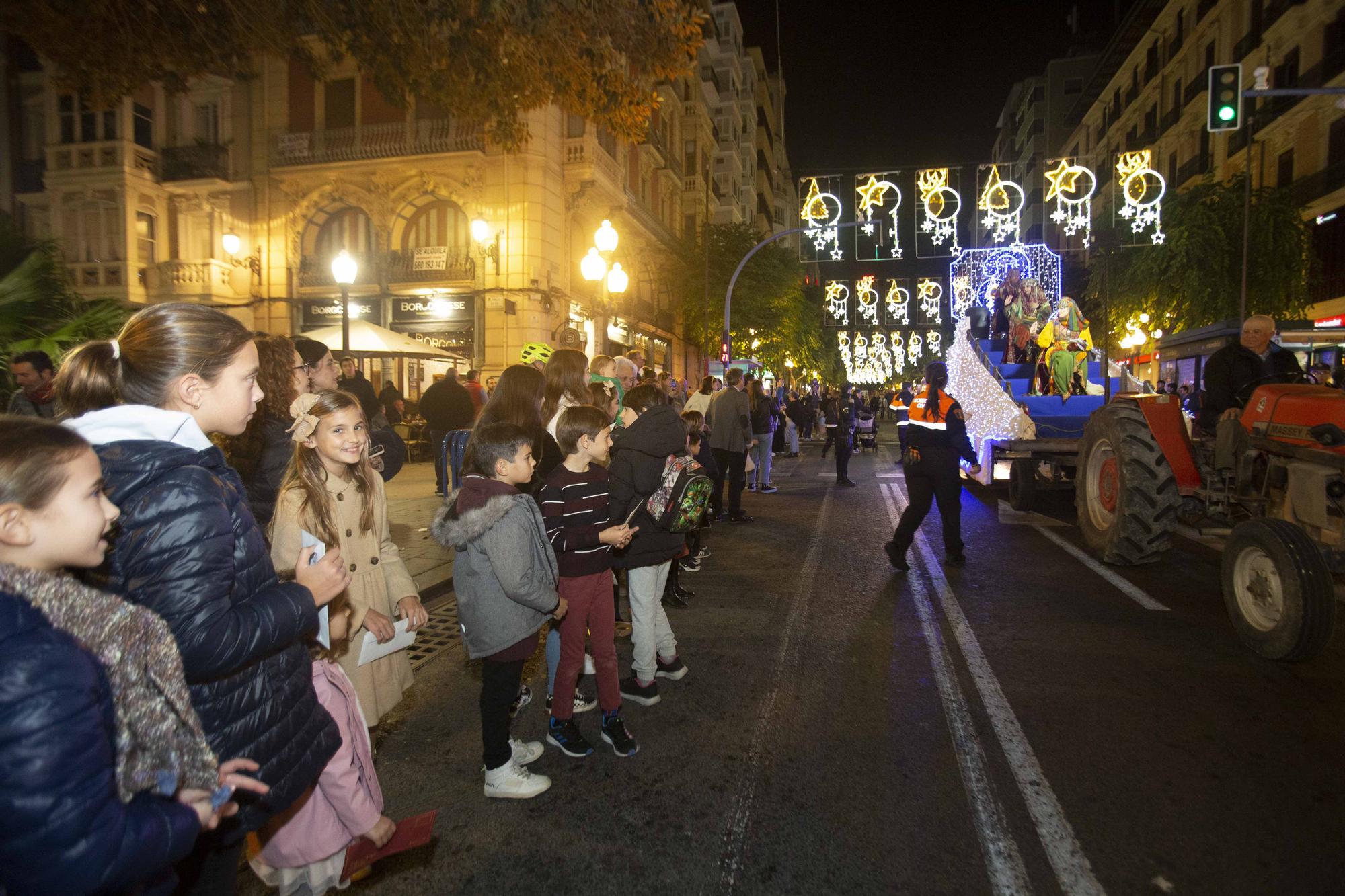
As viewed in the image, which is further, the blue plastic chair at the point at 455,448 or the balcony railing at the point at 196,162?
the balcony railing at the point at 196,162

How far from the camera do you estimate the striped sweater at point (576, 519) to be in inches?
142

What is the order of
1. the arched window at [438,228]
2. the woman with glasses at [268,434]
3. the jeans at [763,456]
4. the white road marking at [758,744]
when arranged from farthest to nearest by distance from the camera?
the arched window at [438,228]
the jeans at [763,456]
the woman with glasses at [268,434]
the white road marking at [758,744]

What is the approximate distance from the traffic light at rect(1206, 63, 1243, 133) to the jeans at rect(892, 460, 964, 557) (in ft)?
25.1

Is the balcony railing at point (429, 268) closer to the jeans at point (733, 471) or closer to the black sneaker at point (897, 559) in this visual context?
the jeans at point (733, 471)

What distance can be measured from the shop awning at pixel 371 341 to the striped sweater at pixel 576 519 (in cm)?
1143

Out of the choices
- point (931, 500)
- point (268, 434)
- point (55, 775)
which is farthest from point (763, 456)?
point (55, 775)

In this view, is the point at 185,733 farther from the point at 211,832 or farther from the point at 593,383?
the point at 593,383

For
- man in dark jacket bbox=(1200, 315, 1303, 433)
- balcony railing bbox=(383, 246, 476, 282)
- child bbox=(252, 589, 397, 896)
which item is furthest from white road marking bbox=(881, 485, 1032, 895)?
balcony railing bbox=(383, 246, 476, 282)

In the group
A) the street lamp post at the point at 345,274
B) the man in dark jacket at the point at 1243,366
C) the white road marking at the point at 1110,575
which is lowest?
the white road marking at the point at 1110,575

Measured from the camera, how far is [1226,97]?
34.9ft

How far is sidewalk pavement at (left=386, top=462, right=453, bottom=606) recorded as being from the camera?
6.52m

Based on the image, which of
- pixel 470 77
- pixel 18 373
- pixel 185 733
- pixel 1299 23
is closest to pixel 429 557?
pixel 18 373

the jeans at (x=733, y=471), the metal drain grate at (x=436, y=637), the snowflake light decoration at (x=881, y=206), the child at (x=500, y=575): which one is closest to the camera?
→ the child at (x=500, y=575)

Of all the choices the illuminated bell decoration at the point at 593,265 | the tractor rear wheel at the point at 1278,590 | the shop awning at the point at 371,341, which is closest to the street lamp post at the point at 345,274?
the shop awning at the point at 371,341
